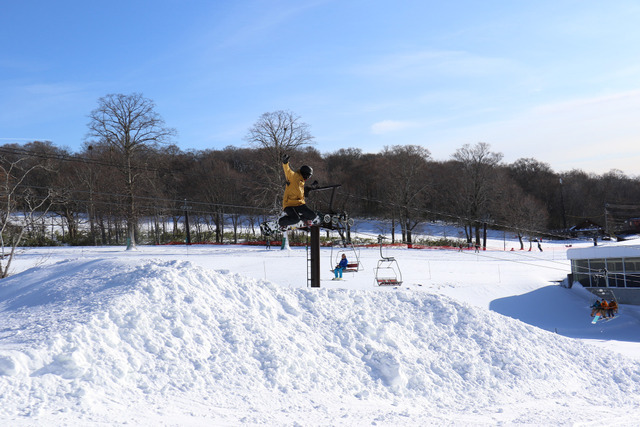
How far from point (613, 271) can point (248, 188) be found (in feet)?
114

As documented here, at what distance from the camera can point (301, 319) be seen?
13398 mm

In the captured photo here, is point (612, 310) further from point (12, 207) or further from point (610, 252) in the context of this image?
point (12, 207)

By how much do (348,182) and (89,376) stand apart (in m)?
78.1

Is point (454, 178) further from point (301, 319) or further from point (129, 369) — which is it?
point (129, 369)

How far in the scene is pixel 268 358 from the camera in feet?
36.0

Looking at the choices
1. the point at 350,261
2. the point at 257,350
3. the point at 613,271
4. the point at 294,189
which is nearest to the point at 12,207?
the point at 294,189

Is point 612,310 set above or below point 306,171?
below

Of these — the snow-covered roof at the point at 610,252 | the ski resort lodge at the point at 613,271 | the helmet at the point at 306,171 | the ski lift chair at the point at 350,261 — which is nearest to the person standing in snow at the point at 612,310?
the ski resort lodge at the point at 613,271

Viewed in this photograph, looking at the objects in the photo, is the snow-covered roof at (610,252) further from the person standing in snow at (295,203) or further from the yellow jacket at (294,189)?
the yellow jacket at (294,189)

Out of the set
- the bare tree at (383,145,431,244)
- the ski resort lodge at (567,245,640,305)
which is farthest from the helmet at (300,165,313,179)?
the bare tree at (383,145,431,244)

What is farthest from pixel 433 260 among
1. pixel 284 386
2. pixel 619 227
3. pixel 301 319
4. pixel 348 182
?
pixel 619 227

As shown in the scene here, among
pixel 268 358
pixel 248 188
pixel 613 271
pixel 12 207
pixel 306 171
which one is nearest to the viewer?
pixel 268 358

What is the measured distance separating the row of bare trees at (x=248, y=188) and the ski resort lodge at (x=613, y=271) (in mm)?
8411

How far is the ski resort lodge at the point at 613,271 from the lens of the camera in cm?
2838
